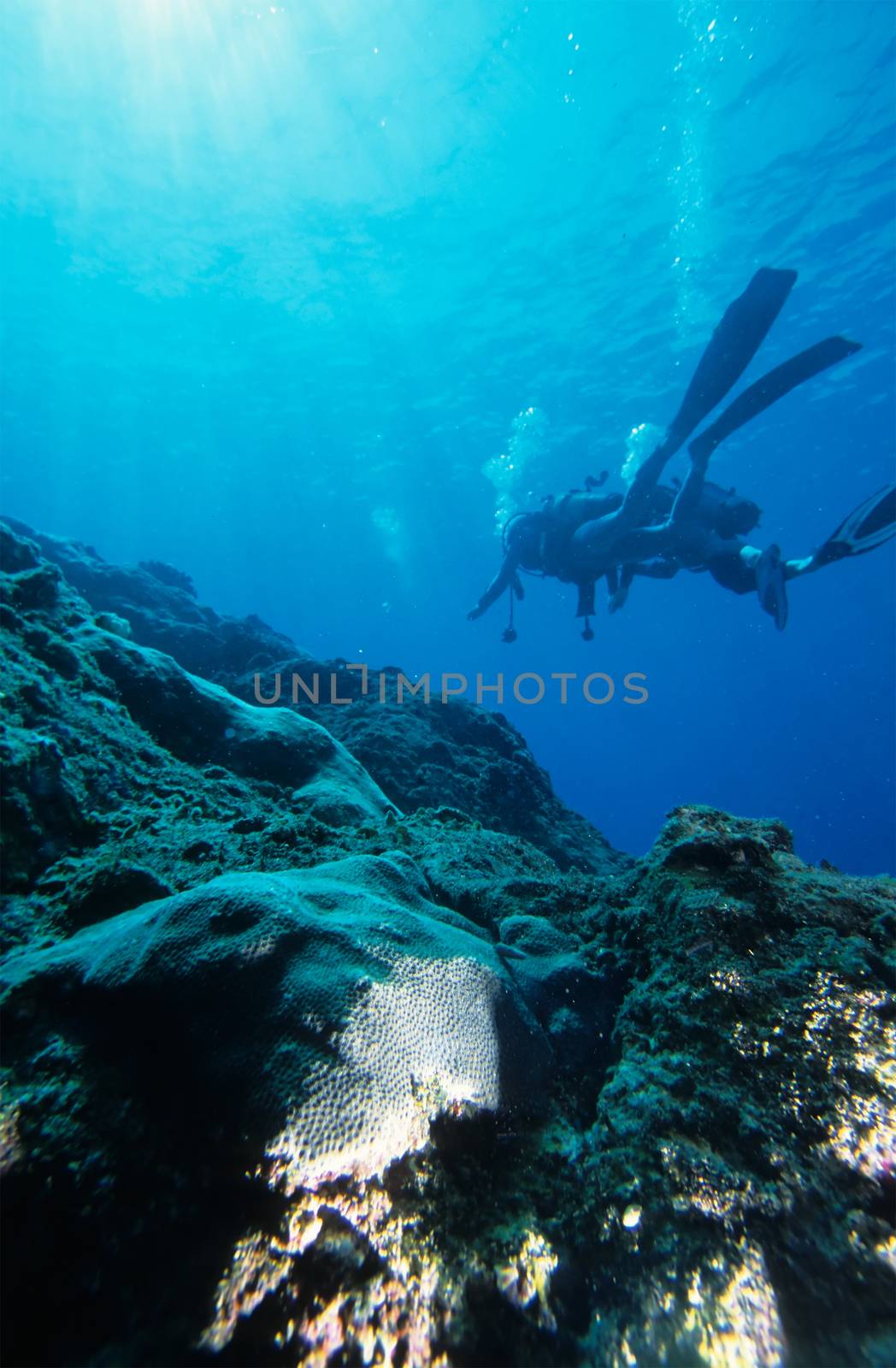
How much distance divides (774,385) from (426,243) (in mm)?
15893

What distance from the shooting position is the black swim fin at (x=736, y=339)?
816 centimetres

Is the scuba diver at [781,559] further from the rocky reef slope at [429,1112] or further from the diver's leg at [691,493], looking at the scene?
the rocky reef slope at [429,1112]

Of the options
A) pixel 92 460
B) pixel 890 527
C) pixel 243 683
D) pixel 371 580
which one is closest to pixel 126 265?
pixel 92 460

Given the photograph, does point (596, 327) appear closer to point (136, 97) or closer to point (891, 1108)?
point (136, 97)

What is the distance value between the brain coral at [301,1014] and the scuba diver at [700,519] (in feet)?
29.0

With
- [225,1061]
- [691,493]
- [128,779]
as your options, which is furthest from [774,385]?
[225,1061]

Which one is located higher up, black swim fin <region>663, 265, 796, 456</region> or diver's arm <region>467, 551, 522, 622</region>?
black swim fin <region>663, 265, 796, 456</region>

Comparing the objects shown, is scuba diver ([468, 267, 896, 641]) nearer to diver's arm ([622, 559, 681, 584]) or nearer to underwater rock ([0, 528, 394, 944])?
diver's arm ([622, 559, 681, 584])

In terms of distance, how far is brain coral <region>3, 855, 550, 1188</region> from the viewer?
140 centimetres

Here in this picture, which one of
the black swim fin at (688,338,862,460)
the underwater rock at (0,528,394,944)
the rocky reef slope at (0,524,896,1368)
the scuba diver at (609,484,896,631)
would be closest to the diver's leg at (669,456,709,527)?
the black swim fin at (688,338,862,460)

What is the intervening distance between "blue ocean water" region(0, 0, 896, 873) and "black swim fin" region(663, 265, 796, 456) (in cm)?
1143

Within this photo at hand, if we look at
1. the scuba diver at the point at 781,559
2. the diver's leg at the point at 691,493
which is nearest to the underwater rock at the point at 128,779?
the scuba diver at the point at 781,559

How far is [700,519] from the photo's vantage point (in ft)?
32.2

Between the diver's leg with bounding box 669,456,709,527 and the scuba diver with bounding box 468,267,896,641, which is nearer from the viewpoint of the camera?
the scuba diver with bounding box 468,267,896,641
